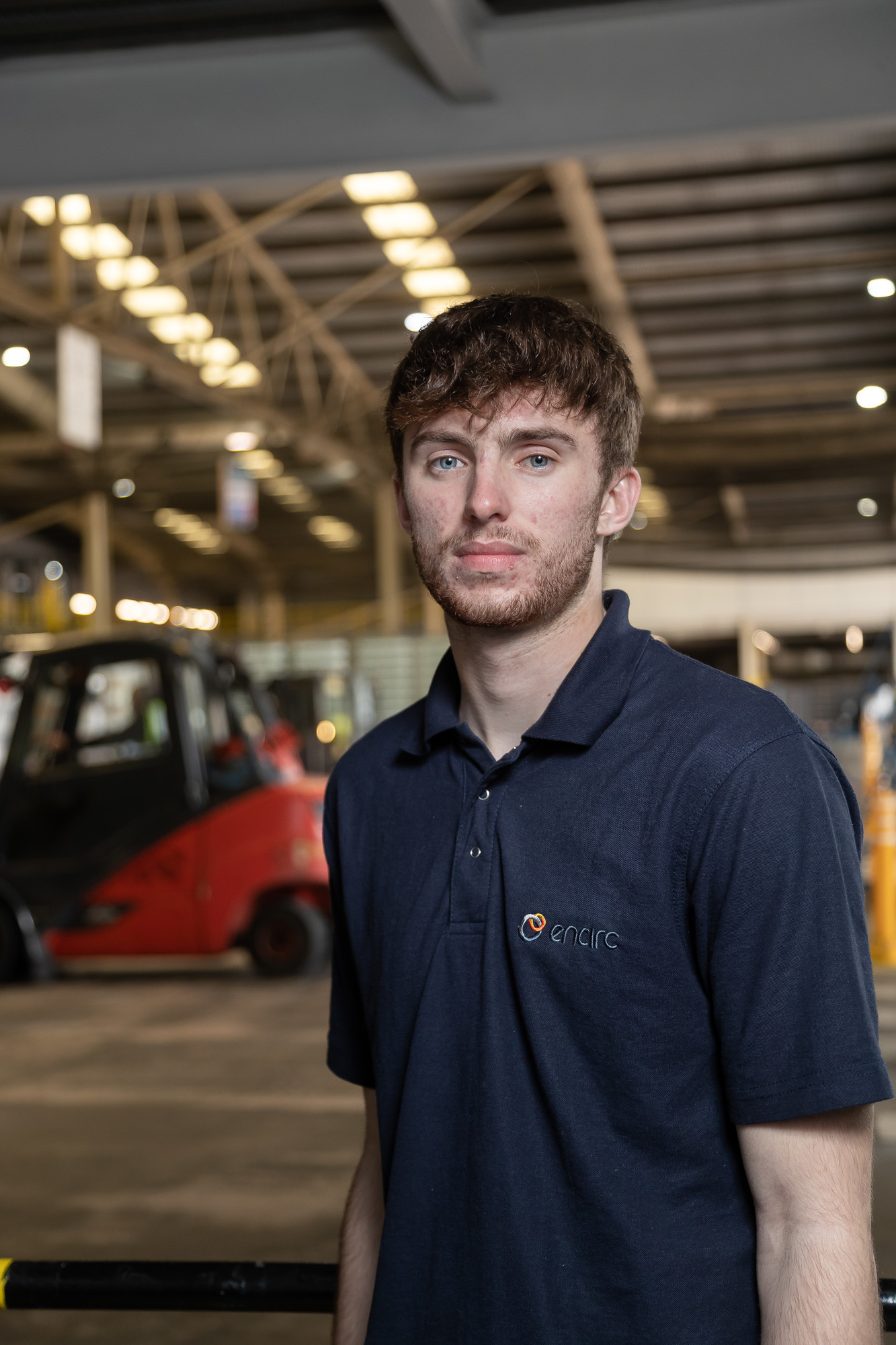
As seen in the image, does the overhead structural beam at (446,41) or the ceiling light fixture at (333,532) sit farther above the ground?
the ceiling light fixture at (333,532)

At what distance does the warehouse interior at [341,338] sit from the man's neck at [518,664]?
45 cm

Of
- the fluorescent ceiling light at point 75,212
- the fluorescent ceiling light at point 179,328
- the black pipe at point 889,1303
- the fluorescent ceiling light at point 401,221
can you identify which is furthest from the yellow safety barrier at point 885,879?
the fluorescent ceiling light at point 179,328

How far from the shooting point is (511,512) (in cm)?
157

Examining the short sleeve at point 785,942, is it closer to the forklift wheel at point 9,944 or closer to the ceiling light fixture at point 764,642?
the forklift wheel at point 9,944

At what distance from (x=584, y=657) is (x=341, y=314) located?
16.9 m

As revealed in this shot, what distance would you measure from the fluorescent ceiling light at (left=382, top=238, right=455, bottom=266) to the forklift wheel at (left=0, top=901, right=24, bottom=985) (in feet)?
27.1

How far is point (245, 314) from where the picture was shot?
15.9 m

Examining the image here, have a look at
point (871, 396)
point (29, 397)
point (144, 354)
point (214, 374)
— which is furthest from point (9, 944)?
point (871, 396)

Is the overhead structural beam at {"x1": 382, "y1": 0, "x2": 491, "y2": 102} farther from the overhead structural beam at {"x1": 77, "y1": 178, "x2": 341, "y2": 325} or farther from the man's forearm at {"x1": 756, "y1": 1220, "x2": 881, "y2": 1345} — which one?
the overhead structural beam at {"x1": 77, "y1": 178, "x2": 341, "y2": 325}

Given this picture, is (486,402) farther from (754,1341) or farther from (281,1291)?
(281,1291)

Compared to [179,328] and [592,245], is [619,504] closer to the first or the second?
[592,245]

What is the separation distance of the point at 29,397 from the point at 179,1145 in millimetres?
16533

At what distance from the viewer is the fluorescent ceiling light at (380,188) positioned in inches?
515

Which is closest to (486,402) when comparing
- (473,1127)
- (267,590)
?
(473,1127)
